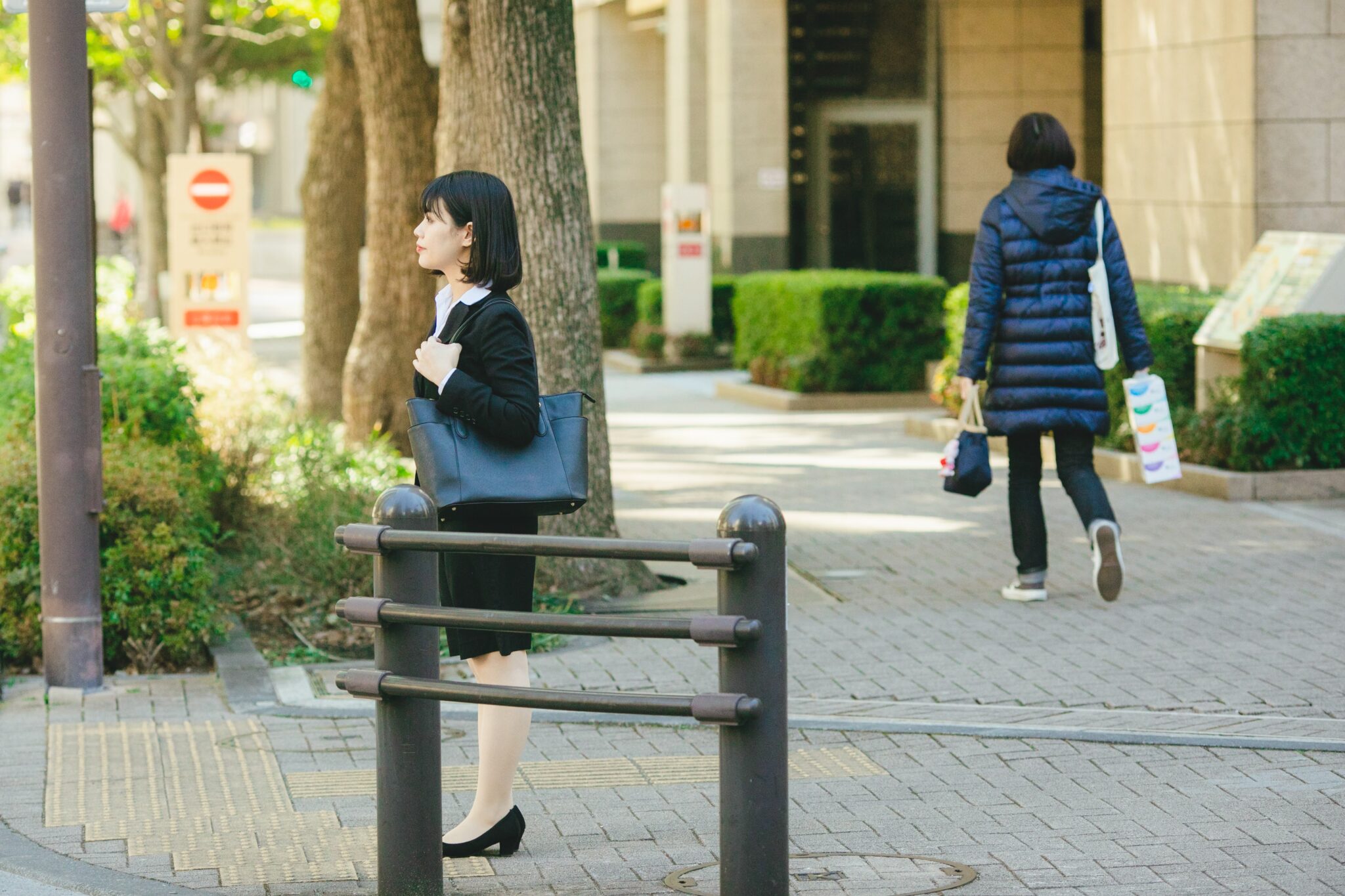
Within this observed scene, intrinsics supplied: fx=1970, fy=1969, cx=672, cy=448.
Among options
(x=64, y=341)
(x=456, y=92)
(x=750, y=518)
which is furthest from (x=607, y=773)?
(x=456, y=92)

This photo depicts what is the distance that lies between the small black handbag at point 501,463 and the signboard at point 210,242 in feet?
27.9

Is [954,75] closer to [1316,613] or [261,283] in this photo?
[1316,613]

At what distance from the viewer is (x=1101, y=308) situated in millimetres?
8047

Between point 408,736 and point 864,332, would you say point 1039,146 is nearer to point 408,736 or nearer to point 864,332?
point 408,736

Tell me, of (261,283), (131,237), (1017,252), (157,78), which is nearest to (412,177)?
(1017,252)

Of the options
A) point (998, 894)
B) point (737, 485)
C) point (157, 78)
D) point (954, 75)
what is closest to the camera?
point (998, 894)

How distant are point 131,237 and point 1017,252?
1753 inches

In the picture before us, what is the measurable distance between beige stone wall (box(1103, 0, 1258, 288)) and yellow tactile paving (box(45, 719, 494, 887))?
342 inches

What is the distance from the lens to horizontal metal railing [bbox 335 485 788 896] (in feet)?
13.0

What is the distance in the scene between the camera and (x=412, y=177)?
1233 cm

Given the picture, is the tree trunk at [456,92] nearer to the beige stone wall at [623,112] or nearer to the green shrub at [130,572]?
the green shrub at [130,572]

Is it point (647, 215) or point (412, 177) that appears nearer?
point (412, 177)

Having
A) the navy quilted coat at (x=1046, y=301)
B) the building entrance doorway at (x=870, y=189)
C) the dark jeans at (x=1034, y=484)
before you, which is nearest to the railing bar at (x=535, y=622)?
the navy quilted coat at (x=1046, y=301)

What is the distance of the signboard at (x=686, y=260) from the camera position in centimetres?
2048
